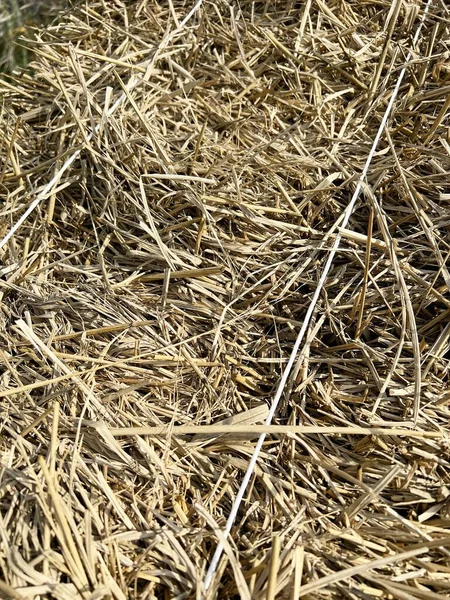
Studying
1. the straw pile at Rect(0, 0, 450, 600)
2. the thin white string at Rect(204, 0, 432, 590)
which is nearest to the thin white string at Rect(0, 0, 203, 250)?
the straw pile at Rect(0, 0, 450, 600)

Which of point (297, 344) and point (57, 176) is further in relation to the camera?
point (57, 176)

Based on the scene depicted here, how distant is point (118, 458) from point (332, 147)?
0.86 meters

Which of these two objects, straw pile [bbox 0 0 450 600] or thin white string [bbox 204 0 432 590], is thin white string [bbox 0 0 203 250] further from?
thin white string [bbox 204 0 432 590]

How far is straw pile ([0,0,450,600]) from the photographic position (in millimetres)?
1085

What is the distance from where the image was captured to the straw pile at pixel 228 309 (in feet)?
3.56

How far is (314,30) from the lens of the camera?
1768 millimetres

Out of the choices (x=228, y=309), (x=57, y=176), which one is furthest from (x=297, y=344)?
(x=57, y=176)

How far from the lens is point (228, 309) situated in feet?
4.47

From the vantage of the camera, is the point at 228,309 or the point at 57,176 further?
the point at 57,176

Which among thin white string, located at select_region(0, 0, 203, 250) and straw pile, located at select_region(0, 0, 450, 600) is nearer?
straw pile, located at select_region(0, 0, 450, 600)

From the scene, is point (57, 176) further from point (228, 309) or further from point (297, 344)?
point (297, 344)

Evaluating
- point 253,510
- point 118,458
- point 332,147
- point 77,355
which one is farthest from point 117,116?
point 253,510

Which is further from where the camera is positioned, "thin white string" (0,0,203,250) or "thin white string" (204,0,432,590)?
"thin white string" (0,0,203,250)

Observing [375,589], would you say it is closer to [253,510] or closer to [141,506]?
[253,510]
